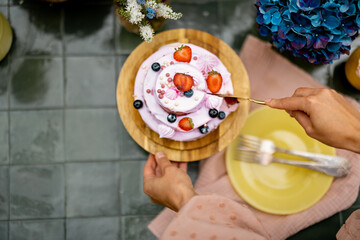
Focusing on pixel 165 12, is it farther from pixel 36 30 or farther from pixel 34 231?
pixel 34 231

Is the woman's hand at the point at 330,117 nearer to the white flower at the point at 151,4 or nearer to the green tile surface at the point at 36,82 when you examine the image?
the white flower at the point at 151,4

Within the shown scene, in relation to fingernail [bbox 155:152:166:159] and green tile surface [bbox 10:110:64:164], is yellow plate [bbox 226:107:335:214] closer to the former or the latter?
fingernail [bbox 155:152:166:159]

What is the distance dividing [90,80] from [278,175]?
1354 millimetres

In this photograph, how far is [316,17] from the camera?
1328 millimetres

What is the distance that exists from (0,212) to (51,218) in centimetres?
33

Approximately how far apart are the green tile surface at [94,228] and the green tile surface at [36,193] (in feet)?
0.37

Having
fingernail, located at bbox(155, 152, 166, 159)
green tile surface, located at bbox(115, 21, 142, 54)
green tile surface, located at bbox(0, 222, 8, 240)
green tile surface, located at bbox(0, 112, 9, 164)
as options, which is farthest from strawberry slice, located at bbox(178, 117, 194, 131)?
green tile surface, located at bbox(0, 222, 8, 240)

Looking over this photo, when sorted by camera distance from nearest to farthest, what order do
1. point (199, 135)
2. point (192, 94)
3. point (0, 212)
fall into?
→ point (192, 94) < point (199, 135) < point (0, 212)

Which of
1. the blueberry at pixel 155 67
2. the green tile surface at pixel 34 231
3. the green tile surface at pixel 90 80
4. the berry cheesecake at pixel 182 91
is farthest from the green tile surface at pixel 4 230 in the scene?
the blueberry at pixel 155 67

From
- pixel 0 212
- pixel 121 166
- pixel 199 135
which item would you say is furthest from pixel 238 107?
pixel 0 212

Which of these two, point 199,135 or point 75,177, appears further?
point 75,177

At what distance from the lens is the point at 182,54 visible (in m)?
1.50

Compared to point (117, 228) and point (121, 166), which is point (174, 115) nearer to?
point (121, 166)

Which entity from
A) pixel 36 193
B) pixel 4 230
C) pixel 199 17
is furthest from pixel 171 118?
pixel 4 230
